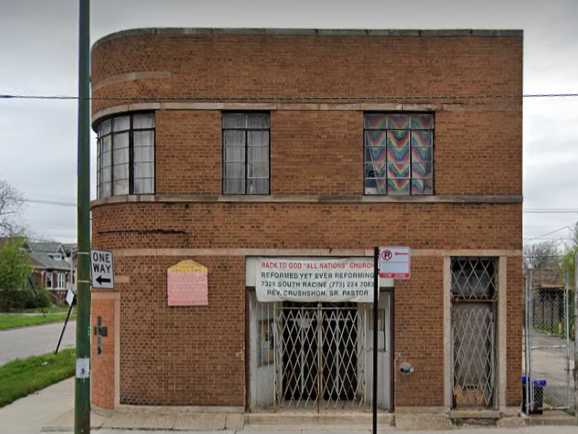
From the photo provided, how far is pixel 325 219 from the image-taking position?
12703 mm

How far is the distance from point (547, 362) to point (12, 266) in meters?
54.1

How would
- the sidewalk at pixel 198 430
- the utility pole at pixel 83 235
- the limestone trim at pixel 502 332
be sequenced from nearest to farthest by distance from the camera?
the utility pole at pixel 83 235 → the sidewalk at pixel 198 430 → the limestone trim at pixel 502 332

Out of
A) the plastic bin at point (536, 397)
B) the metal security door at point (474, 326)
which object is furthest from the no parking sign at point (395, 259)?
the plastic bin at point (536, 397)

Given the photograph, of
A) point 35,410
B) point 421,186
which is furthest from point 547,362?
point 35,410

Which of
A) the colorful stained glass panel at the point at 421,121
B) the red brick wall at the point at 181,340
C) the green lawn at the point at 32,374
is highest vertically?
the colorful stained glass panel at the point at 421,121

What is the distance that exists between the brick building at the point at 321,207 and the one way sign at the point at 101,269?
4.42 feet

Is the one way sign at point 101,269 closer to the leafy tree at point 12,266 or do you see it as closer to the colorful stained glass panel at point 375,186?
the colorful stained glass panel at point 375,186

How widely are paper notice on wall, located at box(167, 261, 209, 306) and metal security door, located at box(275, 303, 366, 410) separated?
5.35 ft

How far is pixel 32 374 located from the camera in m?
19.6

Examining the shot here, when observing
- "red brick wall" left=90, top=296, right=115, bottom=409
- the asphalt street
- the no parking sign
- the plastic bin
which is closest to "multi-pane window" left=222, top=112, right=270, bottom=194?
"red brick wall" left=90, top=296, right=115, bottom=409

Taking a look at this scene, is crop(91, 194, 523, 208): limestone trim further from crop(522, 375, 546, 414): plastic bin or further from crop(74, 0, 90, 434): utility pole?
crop(522, 375, 546, 414): plastic bin

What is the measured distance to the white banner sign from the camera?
12.6m

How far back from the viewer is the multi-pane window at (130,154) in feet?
42.7

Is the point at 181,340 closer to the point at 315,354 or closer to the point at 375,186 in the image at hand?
the point at 315,354
